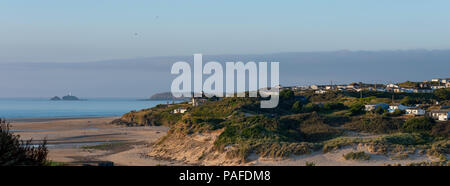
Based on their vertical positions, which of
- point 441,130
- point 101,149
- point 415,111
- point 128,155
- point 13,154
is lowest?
point 101,149

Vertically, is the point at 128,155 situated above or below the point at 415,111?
below

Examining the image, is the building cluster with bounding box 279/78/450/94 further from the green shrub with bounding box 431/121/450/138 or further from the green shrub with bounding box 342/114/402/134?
the green shrub with bounding box 431/121/450/138

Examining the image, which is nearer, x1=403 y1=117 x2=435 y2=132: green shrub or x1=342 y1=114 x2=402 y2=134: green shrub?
x1=403 y1=117 x2=435 y2=132: green shrub

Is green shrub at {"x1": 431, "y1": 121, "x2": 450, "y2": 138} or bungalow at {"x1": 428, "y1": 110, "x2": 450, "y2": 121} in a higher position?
bungalow at {"x1": 428, "y1": 110, "x2": 450, "y2": 121}

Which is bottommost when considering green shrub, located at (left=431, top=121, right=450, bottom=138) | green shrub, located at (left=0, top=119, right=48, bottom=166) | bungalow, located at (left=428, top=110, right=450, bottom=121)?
green shrub, located at (left=431, top=121, right=450, bottom=138)

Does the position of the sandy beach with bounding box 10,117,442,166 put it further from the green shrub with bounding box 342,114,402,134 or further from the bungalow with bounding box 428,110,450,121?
the bungalow with bounding box 428,110,450,121

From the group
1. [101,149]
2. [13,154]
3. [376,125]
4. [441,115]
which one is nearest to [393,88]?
[441,115]

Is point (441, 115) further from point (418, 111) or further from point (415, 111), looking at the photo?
point (415, 111)

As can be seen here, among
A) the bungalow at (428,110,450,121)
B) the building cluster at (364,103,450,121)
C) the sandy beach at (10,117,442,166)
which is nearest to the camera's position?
the sandy beach at (10,117,442,166)

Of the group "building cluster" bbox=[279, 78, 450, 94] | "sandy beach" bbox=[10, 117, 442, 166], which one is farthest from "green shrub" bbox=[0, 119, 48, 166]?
"building cluster" bbox=[279, 78, 450, 94]

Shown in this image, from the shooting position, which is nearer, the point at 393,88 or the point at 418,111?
the point at 418,111

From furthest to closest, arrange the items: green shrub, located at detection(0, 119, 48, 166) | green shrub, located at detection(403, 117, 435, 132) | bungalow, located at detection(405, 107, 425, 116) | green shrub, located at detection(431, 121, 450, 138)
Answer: bungalow, located at detection(405, 107, 425, 116) → green shrub, located at detection(403, 117, 435, 132) → green shrub, located at detection(431, 121, 450, 138) → green shrub, located at detection(0, 119, 48, 166)

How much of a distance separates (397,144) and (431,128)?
9.16 metres
